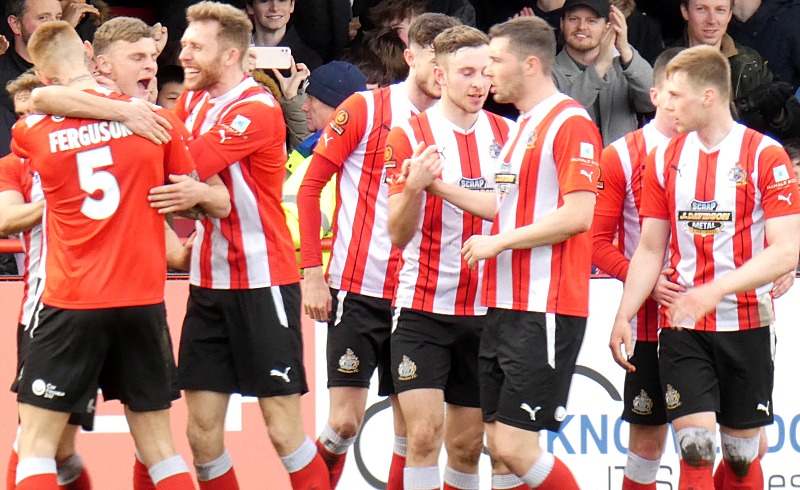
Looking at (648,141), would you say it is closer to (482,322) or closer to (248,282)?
(482,322)

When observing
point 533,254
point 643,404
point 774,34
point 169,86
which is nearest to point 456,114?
point 533,254

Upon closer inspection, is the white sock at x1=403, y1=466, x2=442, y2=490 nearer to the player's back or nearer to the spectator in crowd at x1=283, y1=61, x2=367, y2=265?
the player's back

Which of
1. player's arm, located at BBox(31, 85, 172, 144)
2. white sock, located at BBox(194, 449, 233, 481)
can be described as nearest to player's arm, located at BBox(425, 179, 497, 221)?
player's arm, located at BBox(31, 85, 172, 144)

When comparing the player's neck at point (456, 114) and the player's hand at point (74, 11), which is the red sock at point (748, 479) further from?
the player's hand at point (74, 11)

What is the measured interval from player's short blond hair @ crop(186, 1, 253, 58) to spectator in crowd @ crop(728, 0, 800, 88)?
5.34 metres

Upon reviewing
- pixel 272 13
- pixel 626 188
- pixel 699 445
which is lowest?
pixel 699 445

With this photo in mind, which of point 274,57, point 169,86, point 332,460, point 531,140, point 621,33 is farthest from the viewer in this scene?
point 621,33

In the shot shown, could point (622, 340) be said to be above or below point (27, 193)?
below

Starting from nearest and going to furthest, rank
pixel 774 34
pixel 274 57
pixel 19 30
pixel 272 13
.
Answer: pixel 19 30 < pixel 274 57 < pixel 272 13 < pixel 774 34

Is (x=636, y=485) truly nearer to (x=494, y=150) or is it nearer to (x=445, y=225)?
(x=445, y=225)

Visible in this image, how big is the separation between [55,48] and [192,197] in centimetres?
84

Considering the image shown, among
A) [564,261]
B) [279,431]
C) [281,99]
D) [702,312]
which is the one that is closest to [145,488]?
[279,431]

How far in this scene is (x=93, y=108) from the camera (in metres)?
5.67

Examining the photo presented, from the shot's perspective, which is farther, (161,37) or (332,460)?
(161,37)
